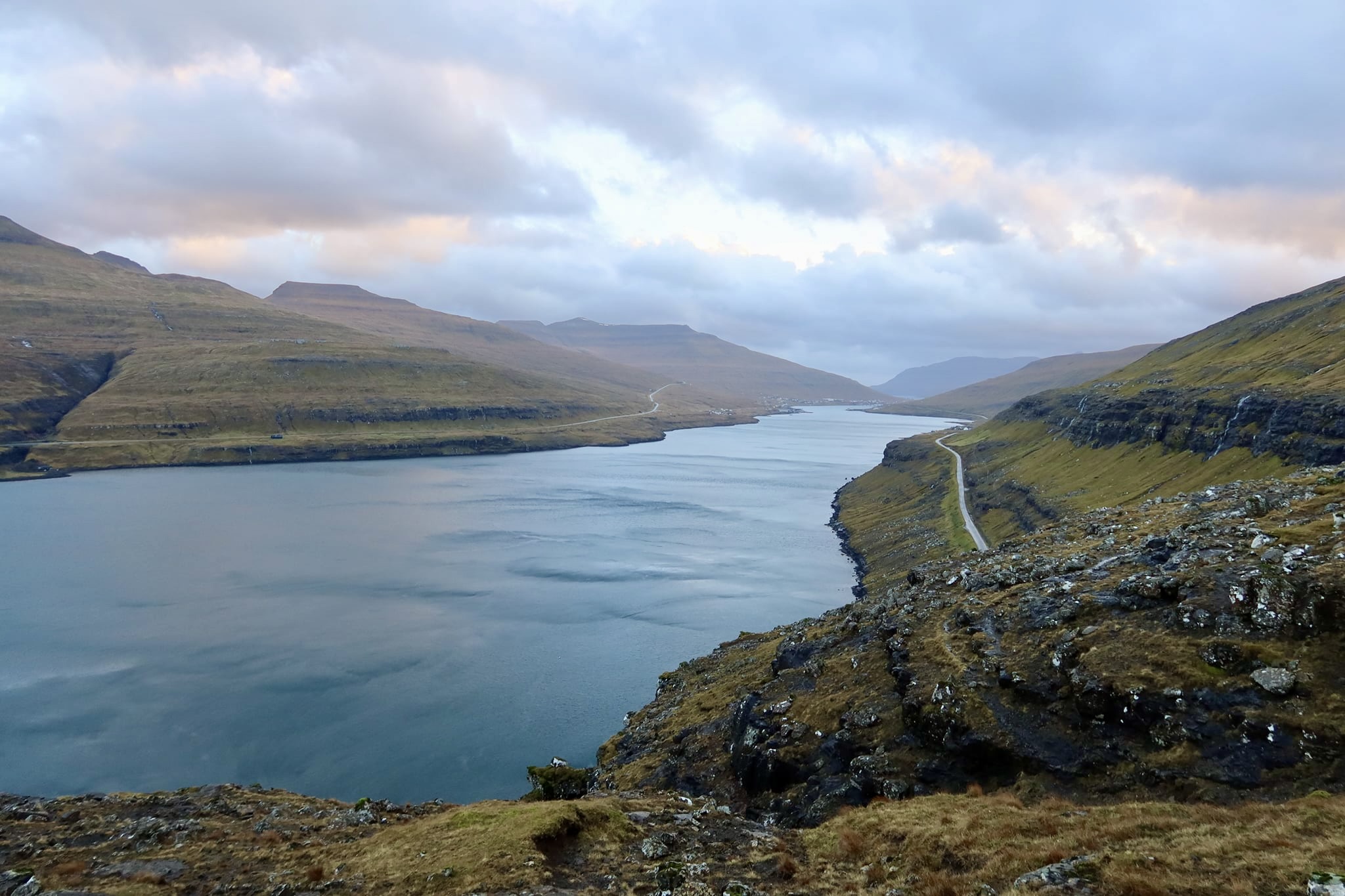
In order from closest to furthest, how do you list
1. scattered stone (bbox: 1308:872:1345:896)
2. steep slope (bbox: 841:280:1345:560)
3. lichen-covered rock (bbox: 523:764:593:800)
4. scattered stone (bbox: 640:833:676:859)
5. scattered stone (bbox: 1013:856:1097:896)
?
scattered stone (bbox: 1308:872:1345:896), scattered stone (bbox: 1013:856:1097:896), scattered stone (bbox: 640:833:676:859), lichen-covered rock (bbox: 523:764:593:800), steep slope (bbox: 841:280:1345:560)

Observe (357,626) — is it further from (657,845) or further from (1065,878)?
(1065,878)

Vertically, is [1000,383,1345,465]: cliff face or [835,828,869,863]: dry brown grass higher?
[1000,383,1345,465]: cliff face

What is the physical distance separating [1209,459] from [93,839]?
102 m

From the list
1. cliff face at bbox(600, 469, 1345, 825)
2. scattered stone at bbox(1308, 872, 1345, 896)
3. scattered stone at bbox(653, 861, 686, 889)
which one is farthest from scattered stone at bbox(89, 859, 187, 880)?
scattered stone at bbox(1308, 872, 1345, 896)

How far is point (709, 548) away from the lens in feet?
370

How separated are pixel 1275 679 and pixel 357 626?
7514 cm

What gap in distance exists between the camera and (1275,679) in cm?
2073

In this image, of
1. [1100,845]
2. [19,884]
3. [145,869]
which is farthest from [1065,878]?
[19,884]

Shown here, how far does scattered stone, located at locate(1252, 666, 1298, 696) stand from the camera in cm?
2052

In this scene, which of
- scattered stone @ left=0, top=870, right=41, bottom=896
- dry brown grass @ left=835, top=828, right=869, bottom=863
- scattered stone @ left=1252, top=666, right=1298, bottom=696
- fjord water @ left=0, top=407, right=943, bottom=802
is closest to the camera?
scattered stone @ left=0, top=870, right=41, bottom=896

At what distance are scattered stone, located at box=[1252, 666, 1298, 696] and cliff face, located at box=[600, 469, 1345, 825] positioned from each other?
0.05 metres

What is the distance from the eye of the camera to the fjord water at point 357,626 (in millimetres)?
49094

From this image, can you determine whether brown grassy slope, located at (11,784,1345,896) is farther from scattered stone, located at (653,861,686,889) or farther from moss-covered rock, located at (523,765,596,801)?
moss-covered rock, located at (523,765,596,801)

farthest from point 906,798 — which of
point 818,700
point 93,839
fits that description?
point 93,839
